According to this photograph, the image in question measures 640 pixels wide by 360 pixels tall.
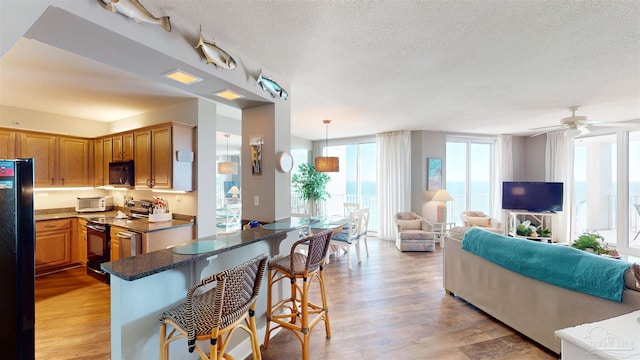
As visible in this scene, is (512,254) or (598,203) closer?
(512,254)

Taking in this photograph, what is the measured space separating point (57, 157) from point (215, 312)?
4706mm

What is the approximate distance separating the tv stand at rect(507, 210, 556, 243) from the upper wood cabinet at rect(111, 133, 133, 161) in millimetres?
7427

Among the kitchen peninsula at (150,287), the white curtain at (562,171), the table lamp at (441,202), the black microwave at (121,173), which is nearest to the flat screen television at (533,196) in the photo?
the white curtain at (562,171)

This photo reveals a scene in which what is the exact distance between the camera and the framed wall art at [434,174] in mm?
6246

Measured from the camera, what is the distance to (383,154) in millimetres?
6477

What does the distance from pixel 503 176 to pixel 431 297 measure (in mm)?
4993

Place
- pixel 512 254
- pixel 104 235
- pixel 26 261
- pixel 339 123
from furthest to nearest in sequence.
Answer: pixel 339 123, pixel 104 235, pixel 512 254, pixel 26 261

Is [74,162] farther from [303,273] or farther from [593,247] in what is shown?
[593,247]

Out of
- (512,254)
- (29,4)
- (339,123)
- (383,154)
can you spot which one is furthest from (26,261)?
(383,154)

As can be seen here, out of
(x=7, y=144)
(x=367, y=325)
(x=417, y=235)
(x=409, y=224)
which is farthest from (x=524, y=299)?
(x=7, y=144)

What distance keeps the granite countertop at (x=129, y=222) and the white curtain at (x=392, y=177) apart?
14.5 feet

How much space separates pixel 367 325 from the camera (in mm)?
2656

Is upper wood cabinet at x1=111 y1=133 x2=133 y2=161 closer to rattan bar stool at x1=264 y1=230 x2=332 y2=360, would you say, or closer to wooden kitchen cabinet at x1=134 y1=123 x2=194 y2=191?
wooden kitchen cabinet at x1=134 y1=123 x2=194 y2=191

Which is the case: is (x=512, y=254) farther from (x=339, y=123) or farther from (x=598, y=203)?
(x=598, y=203)
